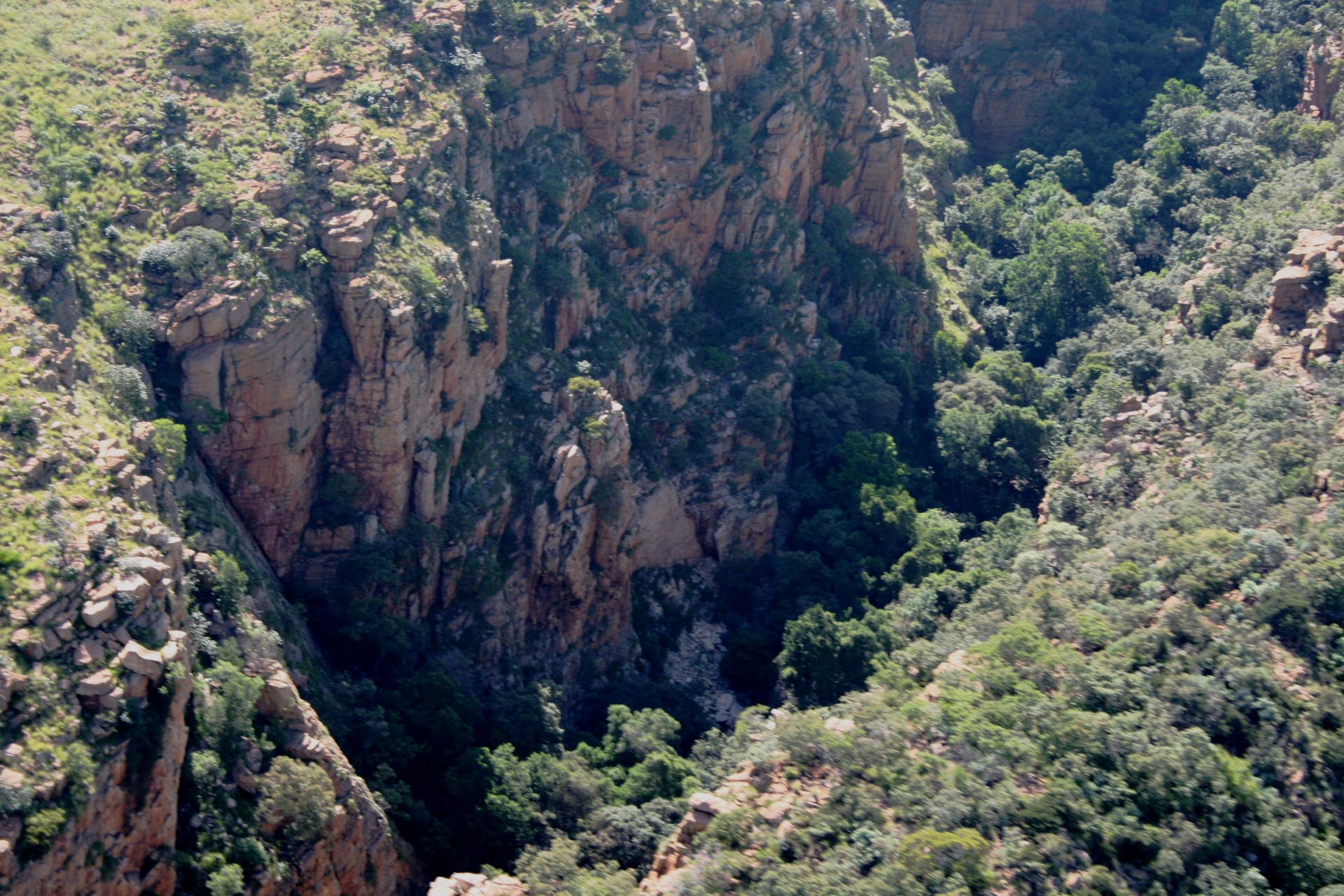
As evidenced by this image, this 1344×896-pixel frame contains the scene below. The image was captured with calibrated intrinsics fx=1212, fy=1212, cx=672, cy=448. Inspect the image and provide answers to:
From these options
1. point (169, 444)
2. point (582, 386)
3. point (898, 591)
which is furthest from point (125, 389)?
point (898, 591)

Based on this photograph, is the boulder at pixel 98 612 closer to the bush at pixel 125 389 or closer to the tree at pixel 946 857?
the bush at pixel 125 389

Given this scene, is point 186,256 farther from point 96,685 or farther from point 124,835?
A: point 124,835

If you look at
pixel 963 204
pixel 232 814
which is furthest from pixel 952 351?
pixel 232 814

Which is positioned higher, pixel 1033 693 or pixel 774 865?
pixel 1033 693

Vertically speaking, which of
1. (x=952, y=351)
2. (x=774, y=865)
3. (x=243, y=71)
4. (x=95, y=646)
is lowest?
(x=774, y=865)

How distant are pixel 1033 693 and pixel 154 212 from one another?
49.3 m

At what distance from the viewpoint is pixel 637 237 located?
8650 centimetres

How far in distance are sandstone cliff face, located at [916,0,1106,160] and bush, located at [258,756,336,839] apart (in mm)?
100881

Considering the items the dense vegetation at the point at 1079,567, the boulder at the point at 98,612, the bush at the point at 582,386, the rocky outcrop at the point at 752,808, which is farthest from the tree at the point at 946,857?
the bush at the point at 582,386

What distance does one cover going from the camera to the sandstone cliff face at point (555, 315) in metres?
64.1

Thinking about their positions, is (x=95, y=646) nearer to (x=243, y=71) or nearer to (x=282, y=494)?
(x=282, y=494)

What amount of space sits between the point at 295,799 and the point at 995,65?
10656 centimetres

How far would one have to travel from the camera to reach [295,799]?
4928cm

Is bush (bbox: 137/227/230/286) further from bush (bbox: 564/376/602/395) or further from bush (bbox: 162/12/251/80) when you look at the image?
bush (bbox: 564/376/602/395)
